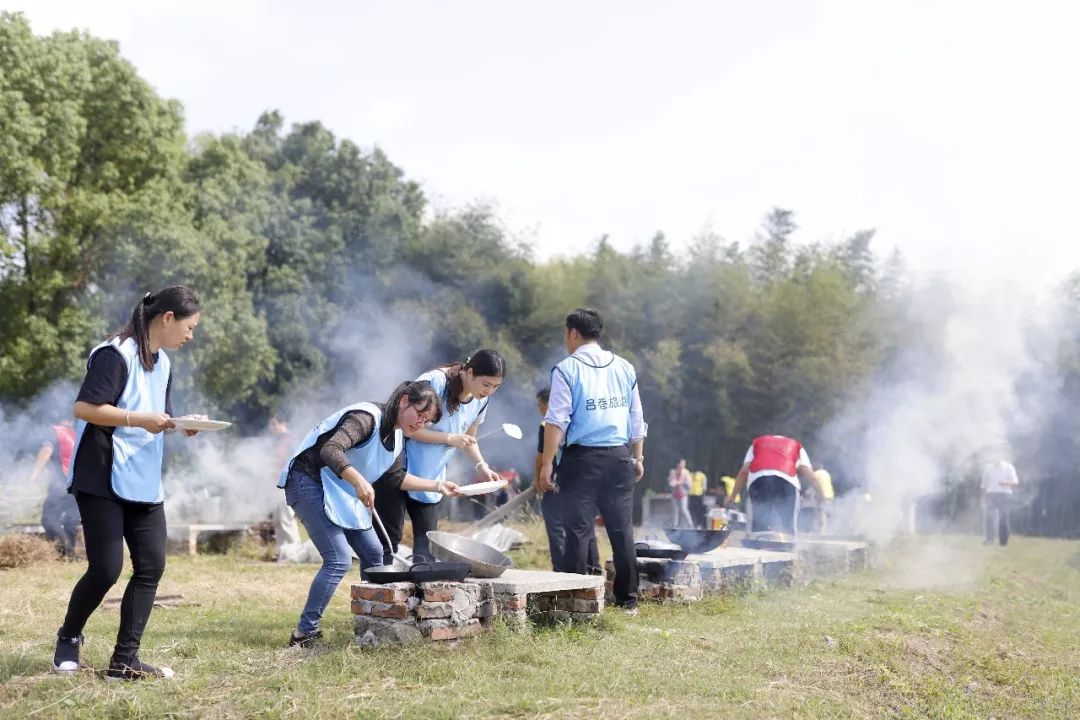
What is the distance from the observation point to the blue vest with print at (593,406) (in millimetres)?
6551

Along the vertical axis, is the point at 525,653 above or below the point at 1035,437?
below

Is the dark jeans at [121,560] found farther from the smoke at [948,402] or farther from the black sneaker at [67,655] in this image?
the smoke at [948,402]

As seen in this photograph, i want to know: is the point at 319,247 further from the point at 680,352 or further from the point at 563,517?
the point at 563,517

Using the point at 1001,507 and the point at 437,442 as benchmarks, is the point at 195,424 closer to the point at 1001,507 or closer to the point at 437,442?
the point at 437,442

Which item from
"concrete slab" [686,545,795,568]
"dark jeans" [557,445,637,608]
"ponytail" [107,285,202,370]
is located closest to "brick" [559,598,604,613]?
"dark jeans" [557,445,637,608]

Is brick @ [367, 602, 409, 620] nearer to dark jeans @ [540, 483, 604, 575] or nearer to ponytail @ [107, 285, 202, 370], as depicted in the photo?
ponytail @ [107, 285, 202, 370]

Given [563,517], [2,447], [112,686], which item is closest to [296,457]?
[112,686]

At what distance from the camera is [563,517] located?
21.9 feet

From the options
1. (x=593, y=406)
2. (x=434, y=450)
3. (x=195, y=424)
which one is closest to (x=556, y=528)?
(x=593, y=406)

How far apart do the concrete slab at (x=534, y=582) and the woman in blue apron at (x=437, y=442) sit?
619 millimetres

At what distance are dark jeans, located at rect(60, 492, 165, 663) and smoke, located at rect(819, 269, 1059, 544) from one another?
15.5 meters

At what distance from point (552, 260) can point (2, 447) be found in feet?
58.5

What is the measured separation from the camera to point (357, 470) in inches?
214

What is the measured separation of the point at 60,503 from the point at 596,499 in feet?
23.9
